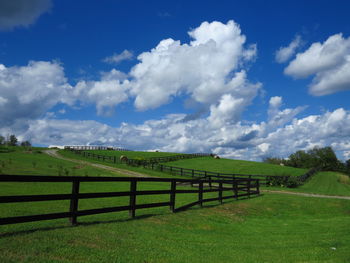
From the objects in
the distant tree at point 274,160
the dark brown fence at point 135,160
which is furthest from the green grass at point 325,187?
the distant tree at point 274,160

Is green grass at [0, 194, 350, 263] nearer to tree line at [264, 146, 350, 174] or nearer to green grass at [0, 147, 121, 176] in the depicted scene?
green grass at [0, 147, 121, 176]

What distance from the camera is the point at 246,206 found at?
18.3m

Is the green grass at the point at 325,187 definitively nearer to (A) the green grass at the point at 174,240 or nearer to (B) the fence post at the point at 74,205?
(A) the green grass at the point at 174,240

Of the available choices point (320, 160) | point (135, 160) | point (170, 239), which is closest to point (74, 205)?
point (170, 239)

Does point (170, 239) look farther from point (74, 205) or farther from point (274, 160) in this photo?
point (274, 160)

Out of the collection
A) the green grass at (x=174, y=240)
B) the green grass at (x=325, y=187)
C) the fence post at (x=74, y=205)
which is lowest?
the green grass at (x=325, y=187)

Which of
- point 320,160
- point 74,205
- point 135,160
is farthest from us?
point 320,160

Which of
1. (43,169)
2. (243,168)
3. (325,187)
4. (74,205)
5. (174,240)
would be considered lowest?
(325,187)

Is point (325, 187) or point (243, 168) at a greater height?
point (243, 168)

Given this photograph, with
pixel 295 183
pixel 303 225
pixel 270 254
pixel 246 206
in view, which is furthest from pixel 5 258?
pixel 295 183

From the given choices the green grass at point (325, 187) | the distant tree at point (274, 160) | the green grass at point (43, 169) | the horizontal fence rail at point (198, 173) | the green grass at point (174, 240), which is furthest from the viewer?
the distant tree at point (274, 160)

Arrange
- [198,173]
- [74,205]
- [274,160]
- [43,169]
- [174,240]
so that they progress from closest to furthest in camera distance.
Result: [174,240] < [74,205] < [43,169] < [198,173] < [274,160]

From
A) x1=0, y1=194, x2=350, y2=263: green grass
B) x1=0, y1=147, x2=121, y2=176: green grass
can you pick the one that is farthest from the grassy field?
x1=0, y1=147, x2=121, y2=176: green grass

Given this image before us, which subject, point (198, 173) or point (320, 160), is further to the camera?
point (320, 160)
